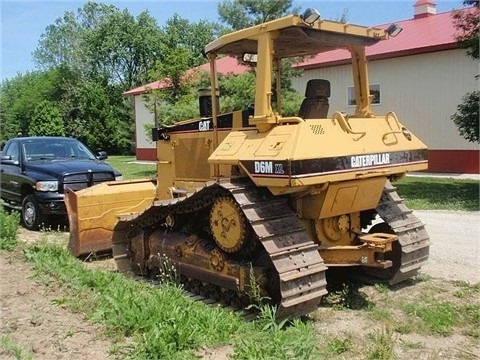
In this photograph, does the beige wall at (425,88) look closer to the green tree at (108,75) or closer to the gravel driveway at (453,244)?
the gravel driveway at (453,244)

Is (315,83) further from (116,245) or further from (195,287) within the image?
(116,245)

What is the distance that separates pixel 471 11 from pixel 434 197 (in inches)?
187

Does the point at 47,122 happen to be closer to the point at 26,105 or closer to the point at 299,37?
the point at 26,105

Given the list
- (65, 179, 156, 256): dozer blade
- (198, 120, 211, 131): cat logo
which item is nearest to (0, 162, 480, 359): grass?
(65, 179, 156, 256): dozer blade

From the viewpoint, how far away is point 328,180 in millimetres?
5203

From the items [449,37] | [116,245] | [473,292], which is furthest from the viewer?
[449,37]

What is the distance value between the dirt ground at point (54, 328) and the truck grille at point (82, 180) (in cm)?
369

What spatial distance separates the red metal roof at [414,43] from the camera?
19.0 m

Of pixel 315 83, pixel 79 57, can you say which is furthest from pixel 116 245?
pixel 79 57

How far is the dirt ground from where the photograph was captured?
13.6 ft

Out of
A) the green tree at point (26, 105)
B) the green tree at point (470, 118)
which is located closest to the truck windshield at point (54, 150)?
the green tree at point (470, 118)

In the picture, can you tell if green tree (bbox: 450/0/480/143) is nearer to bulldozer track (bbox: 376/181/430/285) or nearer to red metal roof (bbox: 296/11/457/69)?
red metal roof (bbox: 296/11/457/69)

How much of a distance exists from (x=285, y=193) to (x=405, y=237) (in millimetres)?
1751

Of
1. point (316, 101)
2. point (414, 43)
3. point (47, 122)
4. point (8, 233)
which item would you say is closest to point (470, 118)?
point (414, 43)
